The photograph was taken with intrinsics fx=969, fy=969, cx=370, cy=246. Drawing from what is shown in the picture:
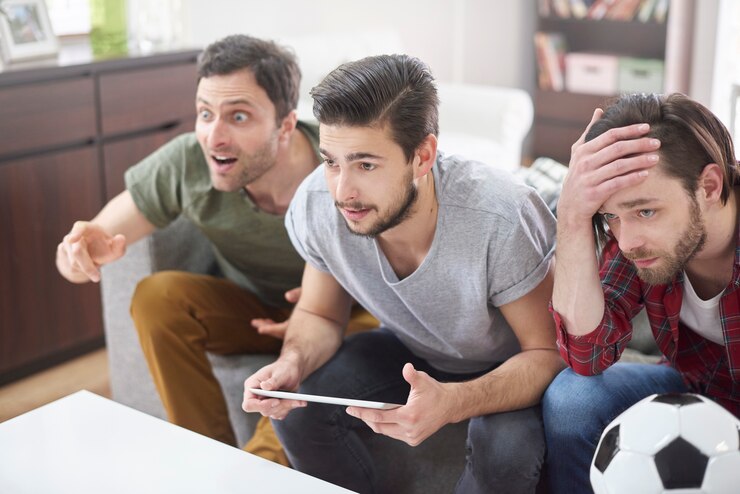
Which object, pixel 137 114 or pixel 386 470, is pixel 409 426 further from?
pixel 137 114

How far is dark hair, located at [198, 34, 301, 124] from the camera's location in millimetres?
2135

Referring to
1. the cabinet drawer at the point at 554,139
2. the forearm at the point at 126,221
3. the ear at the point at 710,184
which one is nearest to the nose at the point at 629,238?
the ear at the point at 710,184

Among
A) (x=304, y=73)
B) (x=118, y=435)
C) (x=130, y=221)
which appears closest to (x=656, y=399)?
(x=118, y=435)

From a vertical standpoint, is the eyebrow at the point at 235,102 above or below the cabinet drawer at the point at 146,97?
above

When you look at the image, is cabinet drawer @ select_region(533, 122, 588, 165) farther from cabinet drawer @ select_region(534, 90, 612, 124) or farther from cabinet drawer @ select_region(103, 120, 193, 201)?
cabinet drawer @ select_region(103, 120, 193, 201)

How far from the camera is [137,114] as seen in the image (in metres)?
2.95

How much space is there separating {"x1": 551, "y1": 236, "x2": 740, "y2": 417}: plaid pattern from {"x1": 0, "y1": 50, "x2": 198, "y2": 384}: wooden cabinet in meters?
1.68

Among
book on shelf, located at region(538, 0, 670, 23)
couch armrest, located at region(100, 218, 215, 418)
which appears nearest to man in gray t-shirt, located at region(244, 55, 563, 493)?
couch armrest, located at region(100, 218, 215, 418)

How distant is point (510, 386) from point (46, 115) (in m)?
1.66

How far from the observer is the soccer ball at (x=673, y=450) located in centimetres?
121

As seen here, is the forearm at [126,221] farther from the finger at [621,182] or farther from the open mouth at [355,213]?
the finger at [621,182]

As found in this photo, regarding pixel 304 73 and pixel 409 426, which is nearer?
pixel 409 426

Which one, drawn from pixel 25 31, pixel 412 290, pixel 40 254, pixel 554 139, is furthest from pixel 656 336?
pixel 554 139

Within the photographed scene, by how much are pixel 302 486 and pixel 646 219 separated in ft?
2.13
